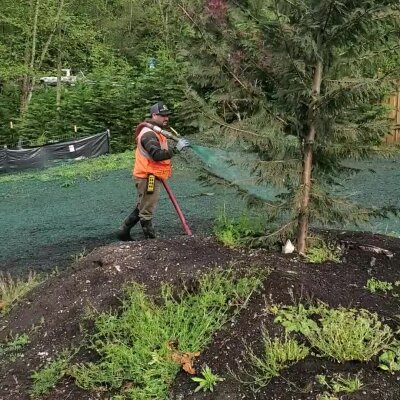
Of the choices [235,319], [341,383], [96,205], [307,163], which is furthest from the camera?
[96,205]

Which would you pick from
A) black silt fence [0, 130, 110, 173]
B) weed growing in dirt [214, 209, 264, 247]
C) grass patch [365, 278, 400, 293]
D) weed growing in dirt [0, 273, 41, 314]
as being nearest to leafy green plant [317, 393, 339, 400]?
grass patch [365, 278, 400, 293]

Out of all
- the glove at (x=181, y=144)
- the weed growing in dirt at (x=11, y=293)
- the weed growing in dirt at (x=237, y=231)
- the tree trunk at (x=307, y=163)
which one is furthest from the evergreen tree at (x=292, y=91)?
the weed growing in dirt at (x=11, y=293)

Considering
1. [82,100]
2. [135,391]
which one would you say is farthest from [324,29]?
[82,100]

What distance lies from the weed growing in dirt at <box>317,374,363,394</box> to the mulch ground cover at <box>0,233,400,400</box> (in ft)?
0.12

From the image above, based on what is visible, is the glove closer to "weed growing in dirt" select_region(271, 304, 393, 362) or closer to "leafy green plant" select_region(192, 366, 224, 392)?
"weed growing in dirt" select_region(271, 304, 393, 362)

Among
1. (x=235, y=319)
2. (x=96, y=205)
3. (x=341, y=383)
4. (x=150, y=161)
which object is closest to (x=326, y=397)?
(x=341, y=383)

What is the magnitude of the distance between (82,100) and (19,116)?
11.1 feet

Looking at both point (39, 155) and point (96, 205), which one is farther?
point (39, 155)

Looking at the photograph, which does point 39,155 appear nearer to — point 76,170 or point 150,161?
point 76,170

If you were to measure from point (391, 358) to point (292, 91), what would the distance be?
6.24ft

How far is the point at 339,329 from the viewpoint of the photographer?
2992 millimetres

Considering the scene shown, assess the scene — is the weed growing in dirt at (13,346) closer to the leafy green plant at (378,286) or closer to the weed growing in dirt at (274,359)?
the weed growing in dirt at (274,359)

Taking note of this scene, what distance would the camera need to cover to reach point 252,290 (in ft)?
11.3

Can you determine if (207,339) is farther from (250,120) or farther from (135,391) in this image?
(250,120)
